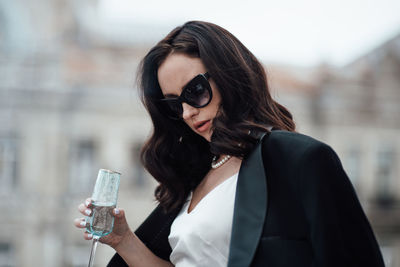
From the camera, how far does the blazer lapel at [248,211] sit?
136 cm

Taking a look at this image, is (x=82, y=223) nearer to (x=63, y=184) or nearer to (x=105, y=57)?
(x=63, y=184)

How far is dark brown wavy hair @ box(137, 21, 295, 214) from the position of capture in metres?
1.61

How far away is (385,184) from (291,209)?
52.8 feet

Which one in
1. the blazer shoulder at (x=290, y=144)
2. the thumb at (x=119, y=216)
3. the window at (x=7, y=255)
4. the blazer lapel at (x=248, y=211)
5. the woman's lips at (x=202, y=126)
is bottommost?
the window at (x=7, y=255)

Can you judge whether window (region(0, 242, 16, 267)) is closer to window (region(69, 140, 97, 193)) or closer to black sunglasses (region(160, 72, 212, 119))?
window (region(69, 140, 97, 193))

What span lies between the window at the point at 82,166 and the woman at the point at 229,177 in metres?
12.7

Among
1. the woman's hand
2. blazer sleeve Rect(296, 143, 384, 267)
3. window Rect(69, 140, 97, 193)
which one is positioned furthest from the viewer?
window Rect(69, 140, 97, 193)

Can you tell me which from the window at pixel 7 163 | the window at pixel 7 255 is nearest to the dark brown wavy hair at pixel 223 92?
the window at pixel 7 163

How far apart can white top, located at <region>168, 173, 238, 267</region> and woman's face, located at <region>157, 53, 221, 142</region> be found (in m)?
0.22

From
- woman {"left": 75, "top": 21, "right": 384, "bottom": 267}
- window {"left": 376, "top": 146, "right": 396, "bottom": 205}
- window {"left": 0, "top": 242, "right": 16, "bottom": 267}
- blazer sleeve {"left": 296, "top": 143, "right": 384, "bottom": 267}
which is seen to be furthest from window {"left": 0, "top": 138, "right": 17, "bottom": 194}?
blazer sleeve {"left": 296, "top": 143, "right": 384, "bottom": 267}

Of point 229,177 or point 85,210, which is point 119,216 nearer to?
point 85,210

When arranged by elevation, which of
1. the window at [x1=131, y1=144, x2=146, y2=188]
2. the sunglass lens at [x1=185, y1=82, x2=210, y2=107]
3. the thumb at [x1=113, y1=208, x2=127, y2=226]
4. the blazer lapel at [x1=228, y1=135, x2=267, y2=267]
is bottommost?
the window at [x1=131, y1=144, x2=146, y2=188]

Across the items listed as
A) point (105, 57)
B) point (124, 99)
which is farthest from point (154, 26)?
point (124, 99)

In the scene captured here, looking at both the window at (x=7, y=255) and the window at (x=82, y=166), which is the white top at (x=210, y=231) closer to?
the window at (x=82, y=166)
